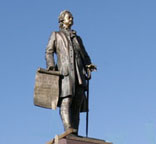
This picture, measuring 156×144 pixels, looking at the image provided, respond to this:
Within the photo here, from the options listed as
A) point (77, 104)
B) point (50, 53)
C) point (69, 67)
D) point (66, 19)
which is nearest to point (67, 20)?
point (66, 19)

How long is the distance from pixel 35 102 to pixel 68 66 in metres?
1.13

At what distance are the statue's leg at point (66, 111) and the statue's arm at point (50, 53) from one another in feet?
2.78

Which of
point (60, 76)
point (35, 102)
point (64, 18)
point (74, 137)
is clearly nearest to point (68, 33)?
point (64, 18)

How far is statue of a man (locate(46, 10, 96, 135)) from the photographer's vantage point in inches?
427

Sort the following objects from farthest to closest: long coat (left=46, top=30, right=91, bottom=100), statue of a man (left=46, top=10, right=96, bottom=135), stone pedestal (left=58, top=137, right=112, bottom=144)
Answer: long coat (left=46, top=30, right=91, bottom=100) < statue of a man (left=46, top=10, right=96, bottom=135) < stone pedestal (left=58, top=137, right=112, bottom=144)

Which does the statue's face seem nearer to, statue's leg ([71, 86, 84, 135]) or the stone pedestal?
statue's leg ([71, 86, 84, 135])

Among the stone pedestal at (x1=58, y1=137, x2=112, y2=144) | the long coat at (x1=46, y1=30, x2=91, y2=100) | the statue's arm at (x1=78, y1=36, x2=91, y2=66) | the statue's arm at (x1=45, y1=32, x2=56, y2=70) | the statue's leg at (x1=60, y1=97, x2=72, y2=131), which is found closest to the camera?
the stone pedestal at (x1=58, y1=137, x2=112, y2=144)

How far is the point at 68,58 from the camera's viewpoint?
36.7ft

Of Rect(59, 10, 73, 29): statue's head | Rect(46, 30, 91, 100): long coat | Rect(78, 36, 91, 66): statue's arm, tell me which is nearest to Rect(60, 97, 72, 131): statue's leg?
Rect(46, 30, 91, 100): long coat

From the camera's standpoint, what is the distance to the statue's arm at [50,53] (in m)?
11.1

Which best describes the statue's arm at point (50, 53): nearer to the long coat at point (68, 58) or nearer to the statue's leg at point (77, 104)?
the long coat at point (68, 58)

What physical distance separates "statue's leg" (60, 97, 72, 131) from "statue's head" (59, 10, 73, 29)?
1.92 meters

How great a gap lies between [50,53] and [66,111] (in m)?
1.51

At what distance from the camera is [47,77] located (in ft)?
35.9
